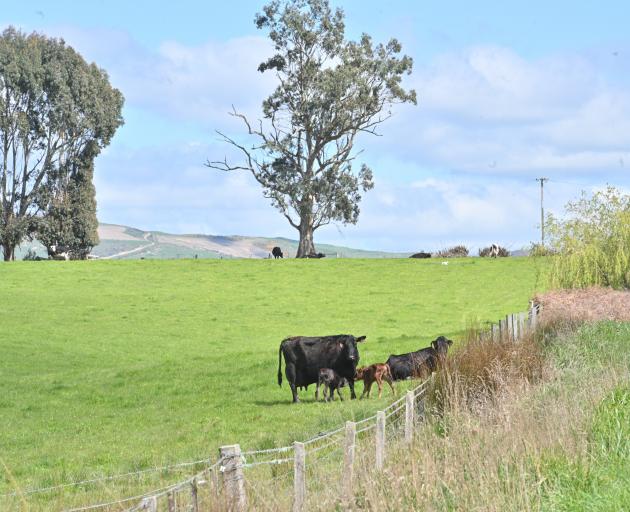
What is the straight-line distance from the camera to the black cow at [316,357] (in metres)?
23.1

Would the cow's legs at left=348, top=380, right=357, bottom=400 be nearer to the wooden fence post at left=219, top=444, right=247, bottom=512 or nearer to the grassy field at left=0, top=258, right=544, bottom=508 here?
the grassy field at left=0, top=258, right=544, bottom=508

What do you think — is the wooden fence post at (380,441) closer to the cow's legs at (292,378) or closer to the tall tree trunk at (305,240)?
the cow's legs at (292,378)

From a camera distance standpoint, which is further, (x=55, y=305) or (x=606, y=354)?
(x=55, y=305)

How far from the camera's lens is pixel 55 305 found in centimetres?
4706

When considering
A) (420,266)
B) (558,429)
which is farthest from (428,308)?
(558,429)

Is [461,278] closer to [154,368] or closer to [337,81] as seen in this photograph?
[337,81]

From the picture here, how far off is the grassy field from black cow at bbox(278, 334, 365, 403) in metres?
0.71

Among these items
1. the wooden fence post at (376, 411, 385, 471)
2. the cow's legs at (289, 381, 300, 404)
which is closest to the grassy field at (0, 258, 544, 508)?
the cow's legs at (289, 381, 300, 404)

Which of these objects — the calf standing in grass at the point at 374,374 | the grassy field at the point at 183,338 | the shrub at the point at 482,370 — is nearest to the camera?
the shrub at the point at 482,370

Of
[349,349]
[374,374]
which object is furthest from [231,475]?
[349,349]

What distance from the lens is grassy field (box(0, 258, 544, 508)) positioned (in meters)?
19.9

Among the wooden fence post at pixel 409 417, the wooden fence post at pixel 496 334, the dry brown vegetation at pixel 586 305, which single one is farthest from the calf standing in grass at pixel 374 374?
the wooden fence post at pixel 409 417

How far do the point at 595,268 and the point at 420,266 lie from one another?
25692 mm

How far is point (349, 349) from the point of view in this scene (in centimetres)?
2300
